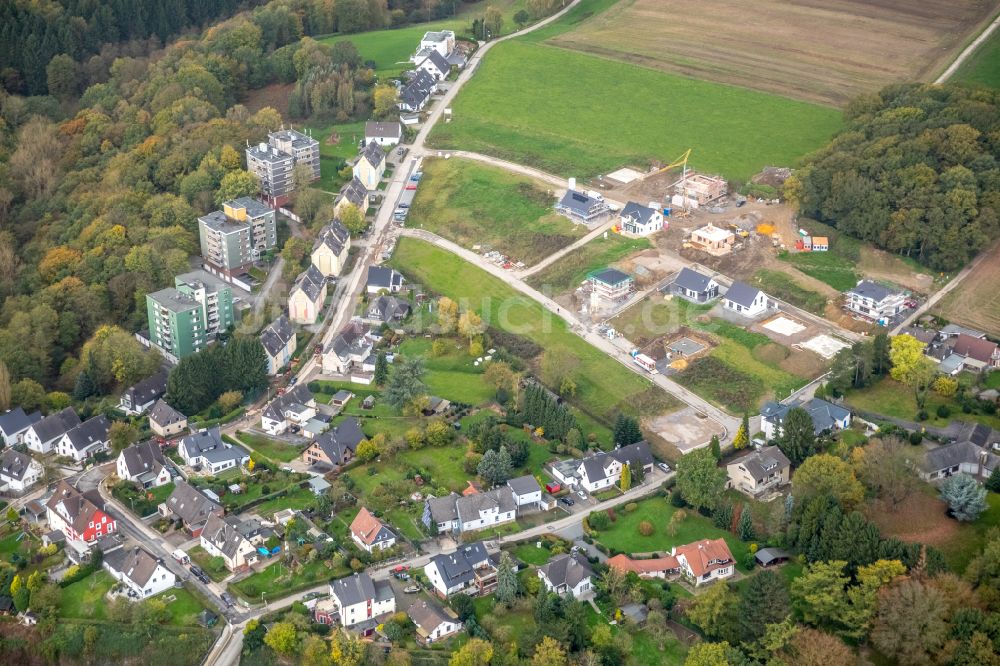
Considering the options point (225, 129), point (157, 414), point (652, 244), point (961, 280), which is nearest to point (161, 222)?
point (225, 129)

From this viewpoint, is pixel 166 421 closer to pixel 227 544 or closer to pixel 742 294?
pixel 227 544

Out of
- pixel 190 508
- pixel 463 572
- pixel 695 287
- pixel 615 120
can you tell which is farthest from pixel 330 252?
pixel 463 572

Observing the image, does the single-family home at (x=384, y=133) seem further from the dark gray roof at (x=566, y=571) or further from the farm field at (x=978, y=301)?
the dark gray roof at (x=566, y=571)

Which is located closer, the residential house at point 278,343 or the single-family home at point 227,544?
the single-family home at point 227,544

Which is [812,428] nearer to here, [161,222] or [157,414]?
[157,414]

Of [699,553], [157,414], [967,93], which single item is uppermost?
[967,93]

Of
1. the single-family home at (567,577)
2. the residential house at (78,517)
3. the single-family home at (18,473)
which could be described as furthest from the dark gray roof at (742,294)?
the single-family home at (18,473)

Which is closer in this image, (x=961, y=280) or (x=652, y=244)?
(x=961, y=280)
